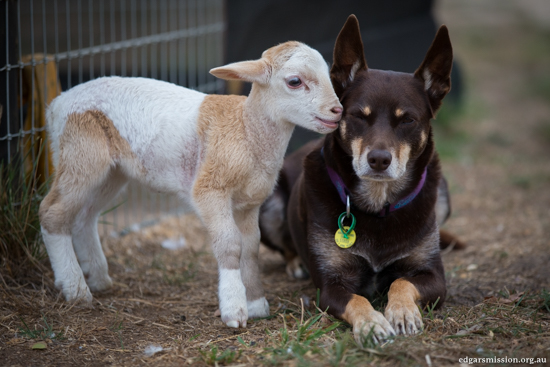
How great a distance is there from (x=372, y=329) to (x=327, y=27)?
494 cm

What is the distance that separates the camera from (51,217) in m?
3.51

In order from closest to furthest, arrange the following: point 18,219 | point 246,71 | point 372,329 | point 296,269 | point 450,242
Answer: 1. point 372,329
2. point 246,71
3. point 18,219
4. point 296,269
5. point 450,242

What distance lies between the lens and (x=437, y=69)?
3.61 meters

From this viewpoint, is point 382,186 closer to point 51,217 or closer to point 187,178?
point 187,178

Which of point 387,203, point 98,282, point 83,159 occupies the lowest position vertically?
point 98,282

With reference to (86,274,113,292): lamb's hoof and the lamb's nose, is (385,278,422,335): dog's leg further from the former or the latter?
(86,274,113,292): lamb's hoof

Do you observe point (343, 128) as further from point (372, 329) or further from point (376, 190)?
point (372, 329)

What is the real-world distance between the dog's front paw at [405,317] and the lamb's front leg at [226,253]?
80cm

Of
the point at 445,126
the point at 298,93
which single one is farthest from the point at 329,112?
the point at 445,126

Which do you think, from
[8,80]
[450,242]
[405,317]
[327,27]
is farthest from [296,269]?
[327,27]

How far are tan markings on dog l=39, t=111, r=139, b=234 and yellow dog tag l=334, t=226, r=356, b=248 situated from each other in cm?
124

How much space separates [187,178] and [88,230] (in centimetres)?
90

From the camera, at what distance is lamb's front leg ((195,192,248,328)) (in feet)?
10.5

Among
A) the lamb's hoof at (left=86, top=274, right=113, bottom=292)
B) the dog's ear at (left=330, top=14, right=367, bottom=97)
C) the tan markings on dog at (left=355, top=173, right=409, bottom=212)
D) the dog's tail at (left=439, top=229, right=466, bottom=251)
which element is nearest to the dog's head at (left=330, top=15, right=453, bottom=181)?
the dog's ear at (left=330, top=14, right=367, bottom=97)
